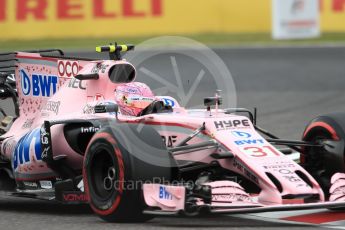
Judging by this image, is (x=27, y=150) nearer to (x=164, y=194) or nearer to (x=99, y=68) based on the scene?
(x=99, y=68)

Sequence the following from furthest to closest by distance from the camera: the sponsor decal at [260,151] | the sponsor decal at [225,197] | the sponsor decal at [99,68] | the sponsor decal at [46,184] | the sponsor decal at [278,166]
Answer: the sponsor decal at [99,68], the sponsor decal at [46,184], the sponsor decal at [260,151], the sponsor decal at [278,166], the sponsor decal at [225,197]

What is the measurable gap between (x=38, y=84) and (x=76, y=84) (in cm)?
64

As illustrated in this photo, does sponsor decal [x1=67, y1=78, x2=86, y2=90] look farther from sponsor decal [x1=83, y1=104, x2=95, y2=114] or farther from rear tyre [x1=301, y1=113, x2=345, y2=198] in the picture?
rear tyre [x1=301, y1=113, x2=345, y2=198]

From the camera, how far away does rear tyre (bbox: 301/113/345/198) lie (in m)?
8.52

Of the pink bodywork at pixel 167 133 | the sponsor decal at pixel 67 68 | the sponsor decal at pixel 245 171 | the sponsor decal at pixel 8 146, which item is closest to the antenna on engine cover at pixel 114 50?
the pink bodywork at pixel 167 133

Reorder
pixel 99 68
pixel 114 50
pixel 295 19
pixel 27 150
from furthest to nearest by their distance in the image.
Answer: pixel 295 19
pixel 114 50
pixel 99 68
pixel 27 150

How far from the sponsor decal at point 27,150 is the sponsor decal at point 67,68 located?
0.72 metres

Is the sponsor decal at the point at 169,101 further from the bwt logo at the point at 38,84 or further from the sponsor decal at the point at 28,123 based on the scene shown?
the sponsor decal at the point at 28,123

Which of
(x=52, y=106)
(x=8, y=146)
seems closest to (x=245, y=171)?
(x=52, y=106)

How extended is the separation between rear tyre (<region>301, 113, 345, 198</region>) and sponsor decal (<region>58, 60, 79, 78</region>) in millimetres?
2261

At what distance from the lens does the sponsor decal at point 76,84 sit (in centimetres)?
938

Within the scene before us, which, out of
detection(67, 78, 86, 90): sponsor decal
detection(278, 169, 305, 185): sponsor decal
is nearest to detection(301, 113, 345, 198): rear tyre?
detection(278, 169, 305, 185): sponsor decal

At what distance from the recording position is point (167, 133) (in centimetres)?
839

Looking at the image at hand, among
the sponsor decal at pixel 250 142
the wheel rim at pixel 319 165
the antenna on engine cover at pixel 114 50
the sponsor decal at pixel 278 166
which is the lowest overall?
the wheel rim at pixel 319 165
